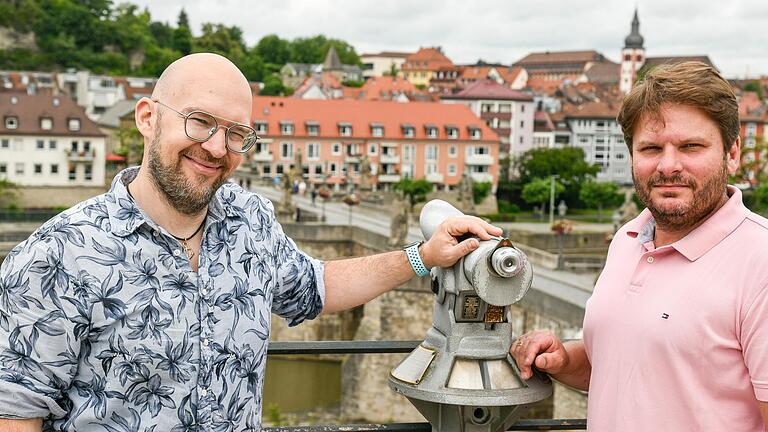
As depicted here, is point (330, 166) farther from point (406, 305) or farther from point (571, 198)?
point (406, 305)

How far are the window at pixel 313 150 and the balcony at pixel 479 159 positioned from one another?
9.14 m

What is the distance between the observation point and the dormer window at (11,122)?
49.0m

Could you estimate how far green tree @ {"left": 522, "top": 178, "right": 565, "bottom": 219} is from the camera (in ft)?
171

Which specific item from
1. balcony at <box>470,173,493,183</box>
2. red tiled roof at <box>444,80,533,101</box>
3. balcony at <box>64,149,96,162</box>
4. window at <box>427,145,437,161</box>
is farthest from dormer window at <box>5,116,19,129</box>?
red tiled roof at <box>444,80,533,101</box>

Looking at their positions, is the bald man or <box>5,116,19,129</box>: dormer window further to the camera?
<box>5,116,19,129</box>: dormer window

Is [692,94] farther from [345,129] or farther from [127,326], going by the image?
[345,129]

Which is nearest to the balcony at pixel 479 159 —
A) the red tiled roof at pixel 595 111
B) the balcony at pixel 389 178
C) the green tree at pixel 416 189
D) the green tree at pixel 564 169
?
the green tree at pixel 564 169

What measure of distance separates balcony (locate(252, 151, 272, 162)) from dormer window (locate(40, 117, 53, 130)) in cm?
1077

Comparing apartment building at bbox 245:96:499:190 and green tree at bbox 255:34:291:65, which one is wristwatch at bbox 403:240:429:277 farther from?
green tree at bbox 255:34:291:65

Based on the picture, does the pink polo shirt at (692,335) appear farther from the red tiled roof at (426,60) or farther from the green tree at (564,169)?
the red tiled roof at (426,60)

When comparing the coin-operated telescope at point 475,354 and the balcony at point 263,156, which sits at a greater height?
the balcony at point 263,156

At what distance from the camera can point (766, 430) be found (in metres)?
2.50

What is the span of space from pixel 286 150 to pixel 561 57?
353ft

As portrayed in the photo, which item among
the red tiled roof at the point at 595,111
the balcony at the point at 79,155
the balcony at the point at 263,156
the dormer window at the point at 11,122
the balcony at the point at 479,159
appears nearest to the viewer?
the dormer window at the point at 11,122
